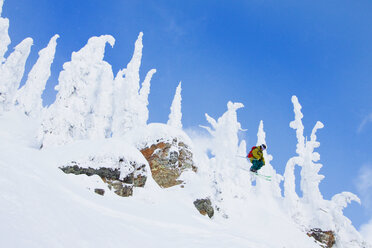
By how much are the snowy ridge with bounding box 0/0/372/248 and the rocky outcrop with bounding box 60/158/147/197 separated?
0.35 feet

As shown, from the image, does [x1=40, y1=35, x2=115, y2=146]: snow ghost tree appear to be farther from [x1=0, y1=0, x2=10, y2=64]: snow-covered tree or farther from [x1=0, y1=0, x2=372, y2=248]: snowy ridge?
[x1=0, y1=0, x2=10, y2=64]: snow-covered tree

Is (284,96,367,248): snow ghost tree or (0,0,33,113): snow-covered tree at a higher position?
(0,0,33,113): snow-covered tree

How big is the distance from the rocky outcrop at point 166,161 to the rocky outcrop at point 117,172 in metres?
4.85

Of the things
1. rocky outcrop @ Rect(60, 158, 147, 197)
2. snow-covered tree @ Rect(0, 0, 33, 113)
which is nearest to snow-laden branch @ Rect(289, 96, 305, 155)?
rocky outcrop @ Rect(60, 158, 147, 197)

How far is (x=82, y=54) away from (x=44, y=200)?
2044cm

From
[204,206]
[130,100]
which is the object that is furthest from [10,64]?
[204,206]

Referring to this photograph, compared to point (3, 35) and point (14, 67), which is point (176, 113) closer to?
point (14, 67)

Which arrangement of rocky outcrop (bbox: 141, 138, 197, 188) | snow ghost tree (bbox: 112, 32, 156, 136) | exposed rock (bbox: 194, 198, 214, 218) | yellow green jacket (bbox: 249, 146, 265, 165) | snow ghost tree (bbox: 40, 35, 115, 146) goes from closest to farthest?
yellow green jacket (bbox: 249, 146, 265, 165) → exposed rock (bbox: 194, 198, 214, 218) → rocky outcrop (bbox: 141, 138, 197, 188) → snow ghost tree (bbox: 40, 35, 115, 146) → snow ghost tree (bbox: 112, 32, 156, 136)

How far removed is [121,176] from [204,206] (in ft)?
21.4

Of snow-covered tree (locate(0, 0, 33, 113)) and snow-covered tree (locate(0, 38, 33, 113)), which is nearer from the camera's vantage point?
snow-covered tree (locate(0, 0, 33, 113))

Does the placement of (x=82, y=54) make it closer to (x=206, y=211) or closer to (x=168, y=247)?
(x=206, y=211)

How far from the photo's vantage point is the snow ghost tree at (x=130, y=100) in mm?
32594

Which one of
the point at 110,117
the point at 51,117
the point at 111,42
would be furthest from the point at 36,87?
the point at 51,117

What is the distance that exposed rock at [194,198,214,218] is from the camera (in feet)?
56.0
